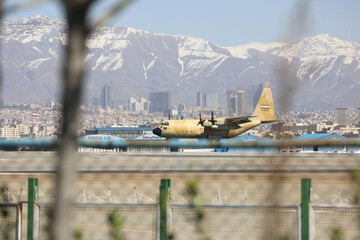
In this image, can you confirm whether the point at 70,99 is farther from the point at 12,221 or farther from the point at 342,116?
the point at 342,116

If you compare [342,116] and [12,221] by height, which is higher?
[342,116]

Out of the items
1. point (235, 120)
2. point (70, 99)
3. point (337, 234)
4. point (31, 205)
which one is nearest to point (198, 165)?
point (31, 205)

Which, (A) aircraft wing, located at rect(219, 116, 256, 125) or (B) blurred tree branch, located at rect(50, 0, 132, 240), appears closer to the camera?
(B) blurred tree branch, located at rect(50, 0, 132, 240)

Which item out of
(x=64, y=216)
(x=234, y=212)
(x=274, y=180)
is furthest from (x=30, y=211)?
(x=64, y=216)

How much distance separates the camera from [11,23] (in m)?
2.66

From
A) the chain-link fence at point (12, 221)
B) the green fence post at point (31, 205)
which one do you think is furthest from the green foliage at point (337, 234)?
the green fence post at point (31, 205)

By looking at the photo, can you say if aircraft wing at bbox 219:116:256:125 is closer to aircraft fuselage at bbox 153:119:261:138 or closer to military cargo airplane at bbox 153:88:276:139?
military cargo airplane at bbox 153:88:276:139

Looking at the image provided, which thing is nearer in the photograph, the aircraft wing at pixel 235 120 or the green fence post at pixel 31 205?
the green fence post at pixel 31 205

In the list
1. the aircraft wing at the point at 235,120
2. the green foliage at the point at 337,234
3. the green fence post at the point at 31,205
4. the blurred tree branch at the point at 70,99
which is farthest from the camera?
the aircraft wing at the point at 235,120

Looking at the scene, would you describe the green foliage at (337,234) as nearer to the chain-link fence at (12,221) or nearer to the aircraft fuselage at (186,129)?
the chain-link fence at (12,221)

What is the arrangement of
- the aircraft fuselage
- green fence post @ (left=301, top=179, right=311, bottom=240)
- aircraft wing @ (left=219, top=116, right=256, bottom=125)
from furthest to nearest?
1. aircraft wing @ (left=219, top=116, right=256, bottom=125)
2. the aircraft fuselage
3. green fence post @ (left=301, top=179, right=311, bottom=240)

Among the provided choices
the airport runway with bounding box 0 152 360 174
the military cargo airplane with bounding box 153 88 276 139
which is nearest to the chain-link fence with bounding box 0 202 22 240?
the airport runway with bounding box 0 152 360 174

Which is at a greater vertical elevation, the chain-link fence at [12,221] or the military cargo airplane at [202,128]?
the military cargo airplane at [202,128]

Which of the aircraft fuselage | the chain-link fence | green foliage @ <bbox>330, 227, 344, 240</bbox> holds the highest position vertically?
the aircraft fuselage
